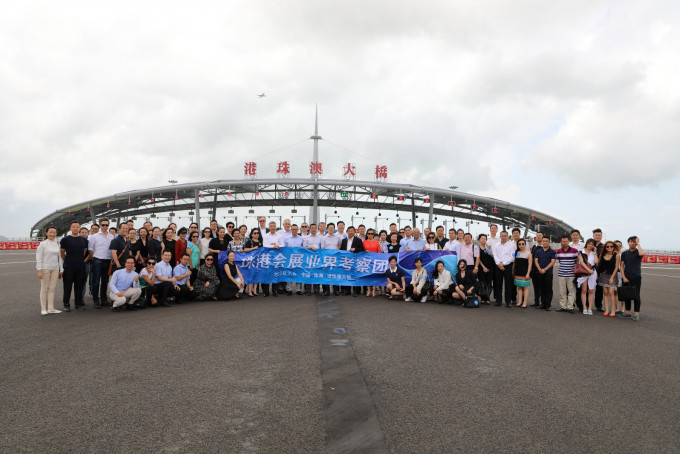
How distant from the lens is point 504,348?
5.24m

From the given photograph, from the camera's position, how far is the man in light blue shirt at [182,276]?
28.9 feet

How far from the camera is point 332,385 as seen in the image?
12.4 feet

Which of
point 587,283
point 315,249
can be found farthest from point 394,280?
point 587,283

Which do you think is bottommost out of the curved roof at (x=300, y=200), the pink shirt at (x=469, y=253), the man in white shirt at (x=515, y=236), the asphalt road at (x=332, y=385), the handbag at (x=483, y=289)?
the asphalt road at (x=332, y=385)

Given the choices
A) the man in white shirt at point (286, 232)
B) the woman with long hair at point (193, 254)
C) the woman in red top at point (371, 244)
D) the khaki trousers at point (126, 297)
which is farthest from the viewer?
the man in white shirt at point (286, 232)

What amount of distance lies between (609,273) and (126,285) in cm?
1019

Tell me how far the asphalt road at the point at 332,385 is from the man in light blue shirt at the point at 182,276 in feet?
6.46

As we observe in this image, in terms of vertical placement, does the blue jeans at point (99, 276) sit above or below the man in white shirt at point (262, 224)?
below

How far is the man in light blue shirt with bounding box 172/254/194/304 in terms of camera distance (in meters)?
8.82

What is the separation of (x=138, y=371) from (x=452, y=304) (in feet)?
22.7

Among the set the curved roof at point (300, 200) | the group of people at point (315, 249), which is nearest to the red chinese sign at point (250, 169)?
the curved roof at point (300, 200)

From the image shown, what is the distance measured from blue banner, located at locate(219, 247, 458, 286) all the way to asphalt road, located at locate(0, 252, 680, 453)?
10.8 feet

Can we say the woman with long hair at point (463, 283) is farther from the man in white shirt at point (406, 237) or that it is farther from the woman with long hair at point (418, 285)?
the man in white shirt at point (406, 237)

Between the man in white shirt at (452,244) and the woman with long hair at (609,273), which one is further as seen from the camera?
the man in white shirt at (452,244)
